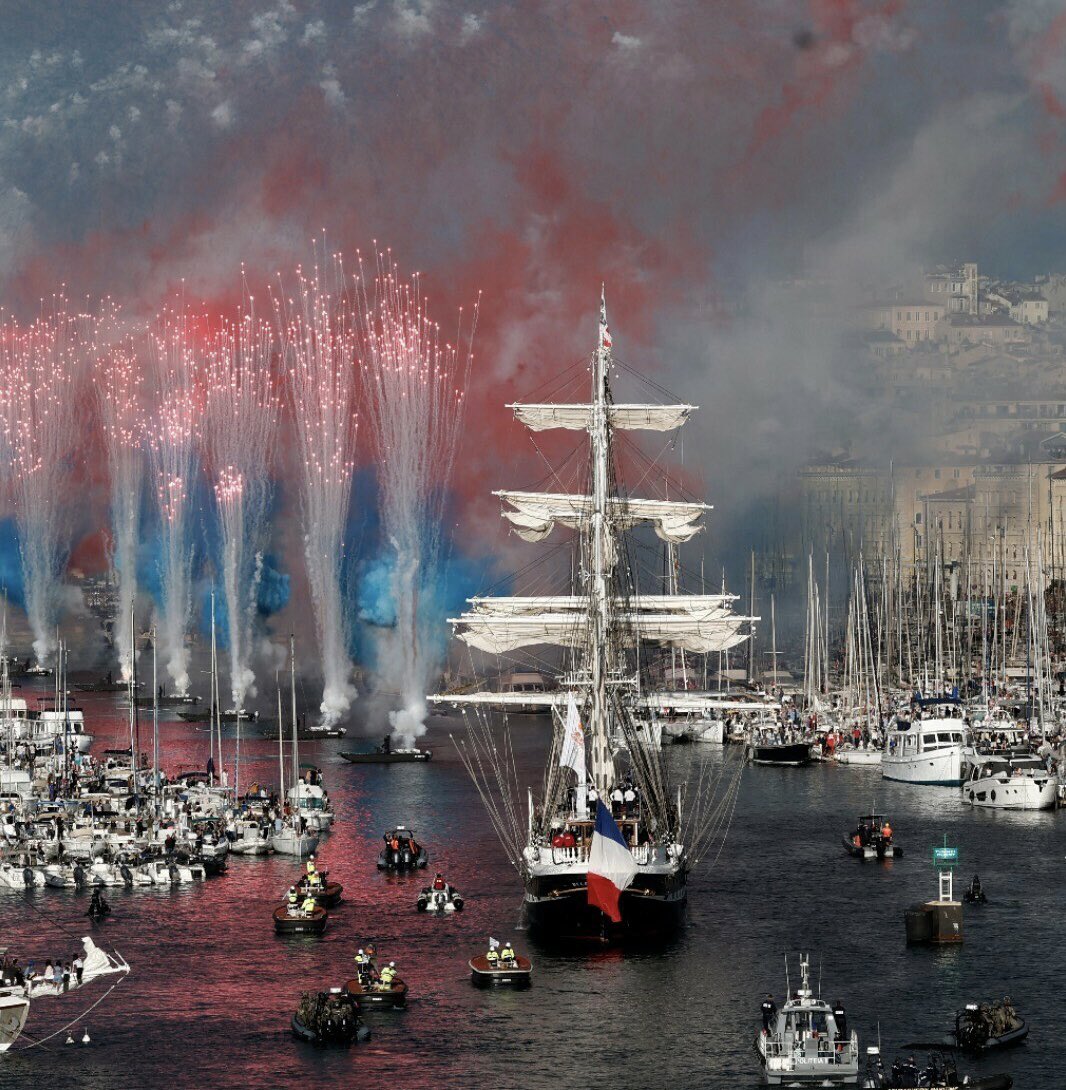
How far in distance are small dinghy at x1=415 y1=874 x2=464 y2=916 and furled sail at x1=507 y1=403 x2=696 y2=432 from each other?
2683 centimetres

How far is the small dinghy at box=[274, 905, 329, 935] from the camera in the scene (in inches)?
3656

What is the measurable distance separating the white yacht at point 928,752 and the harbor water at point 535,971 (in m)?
24.4

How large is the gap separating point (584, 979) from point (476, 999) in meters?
5.13

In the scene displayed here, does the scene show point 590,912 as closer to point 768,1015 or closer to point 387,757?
point 768,1015

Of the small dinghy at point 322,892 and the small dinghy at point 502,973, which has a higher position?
the small dinghy at point 322,892

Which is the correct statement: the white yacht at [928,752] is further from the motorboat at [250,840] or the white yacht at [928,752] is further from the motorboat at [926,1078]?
the motorboat at [926,1078]

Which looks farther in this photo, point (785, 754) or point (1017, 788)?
point (785, 754)

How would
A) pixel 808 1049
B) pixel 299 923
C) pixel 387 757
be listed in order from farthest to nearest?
pixel 387 757, pixel 299 923, pixel 808 1049

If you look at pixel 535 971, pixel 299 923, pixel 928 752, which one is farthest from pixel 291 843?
pixel 928 752

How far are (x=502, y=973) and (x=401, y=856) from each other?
29.8 metres

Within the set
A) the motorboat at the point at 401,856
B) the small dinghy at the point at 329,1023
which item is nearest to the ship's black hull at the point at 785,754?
the motorboat at the point at 401,856

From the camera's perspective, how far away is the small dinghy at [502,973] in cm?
8181

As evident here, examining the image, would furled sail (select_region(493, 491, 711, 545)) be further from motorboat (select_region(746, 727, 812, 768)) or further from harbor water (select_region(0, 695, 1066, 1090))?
motorboat (select_region(746, 727, 812, 768))

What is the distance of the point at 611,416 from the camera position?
375 feet
